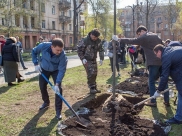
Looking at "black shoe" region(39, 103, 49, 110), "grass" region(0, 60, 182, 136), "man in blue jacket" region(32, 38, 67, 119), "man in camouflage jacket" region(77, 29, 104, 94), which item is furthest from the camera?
"man in camouflage jacket" region(77, 29, 104, 94)

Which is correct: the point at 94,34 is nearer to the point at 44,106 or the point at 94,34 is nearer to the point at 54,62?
the point at 54,62

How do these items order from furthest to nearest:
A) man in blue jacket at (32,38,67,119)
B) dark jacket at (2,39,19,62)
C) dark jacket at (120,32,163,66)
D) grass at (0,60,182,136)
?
dark jacket at (2,39,19,62) → dark jacket at (120,32,163,66) → man in blue jacket at (32,38,67,119) → grass at (0,60,182,136)

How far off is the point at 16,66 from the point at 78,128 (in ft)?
14.3

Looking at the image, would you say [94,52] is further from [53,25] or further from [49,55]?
[53,25]

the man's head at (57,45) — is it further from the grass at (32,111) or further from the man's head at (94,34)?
the man's head at (94,34)

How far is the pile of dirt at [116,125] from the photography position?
3602 mm

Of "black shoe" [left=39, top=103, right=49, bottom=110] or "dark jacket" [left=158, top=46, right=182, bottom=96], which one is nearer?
"dark jacket" [left=158, top=46, right=182, bottom=96]

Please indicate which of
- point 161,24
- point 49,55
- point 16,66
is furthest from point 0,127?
point 161,24

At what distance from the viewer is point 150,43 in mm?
4707

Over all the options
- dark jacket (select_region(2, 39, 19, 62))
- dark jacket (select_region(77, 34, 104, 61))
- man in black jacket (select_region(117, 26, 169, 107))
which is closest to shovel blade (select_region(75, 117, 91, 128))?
man in black jacket (select_region(117, 26, 169, 107))

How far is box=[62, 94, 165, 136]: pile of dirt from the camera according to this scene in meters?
3.60

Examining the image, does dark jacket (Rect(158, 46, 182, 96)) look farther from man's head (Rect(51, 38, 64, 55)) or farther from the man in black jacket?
man's head (Rect(51, 38, 64, 55))

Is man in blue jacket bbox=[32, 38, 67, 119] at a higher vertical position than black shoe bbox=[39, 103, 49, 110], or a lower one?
higher

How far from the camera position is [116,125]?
12.6ft
